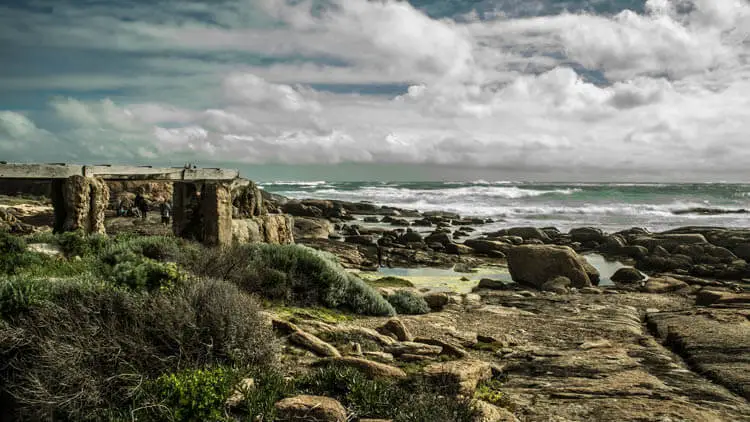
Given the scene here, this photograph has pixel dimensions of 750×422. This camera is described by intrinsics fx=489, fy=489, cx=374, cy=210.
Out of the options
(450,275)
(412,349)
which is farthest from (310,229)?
(412,349)

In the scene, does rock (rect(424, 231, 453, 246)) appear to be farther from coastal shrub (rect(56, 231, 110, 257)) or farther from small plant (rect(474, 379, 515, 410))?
small plant (rect(474, 379, 515, 410))

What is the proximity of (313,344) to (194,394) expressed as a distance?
2215mm

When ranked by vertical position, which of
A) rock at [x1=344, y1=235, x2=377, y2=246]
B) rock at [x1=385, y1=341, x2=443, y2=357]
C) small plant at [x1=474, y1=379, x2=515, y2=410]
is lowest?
rock at [x1=344, y1=235, x2=377, y2=246]

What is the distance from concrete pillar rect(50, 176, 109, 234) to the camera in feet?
36.2

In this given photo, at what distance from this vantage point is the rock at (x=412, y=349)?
6816 millimetres

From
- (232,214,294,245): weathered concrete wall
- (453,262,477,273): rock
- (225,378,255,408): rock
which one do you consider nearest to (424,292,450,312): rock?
(232,214,294,245): weathered concrete wall

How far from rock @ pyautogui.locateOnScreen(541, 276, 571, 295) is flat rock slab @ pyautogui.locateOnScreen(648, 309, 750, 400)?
4.28 meters

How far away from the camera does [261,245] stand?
1058cm

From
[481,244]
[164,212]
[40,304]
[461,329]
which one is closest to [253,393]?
[40,304]

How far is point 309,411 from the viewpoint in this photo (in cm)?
431

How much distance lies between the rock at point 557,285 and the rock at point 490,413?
A: 406 inches

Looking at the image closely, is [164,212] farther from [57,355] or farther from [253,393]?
[253,393]

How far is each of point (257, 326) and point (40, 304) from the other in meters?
2.58

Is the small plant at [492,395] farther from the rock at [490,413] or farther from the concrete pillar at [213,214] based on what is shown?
the concrete pillar at [213,214]
